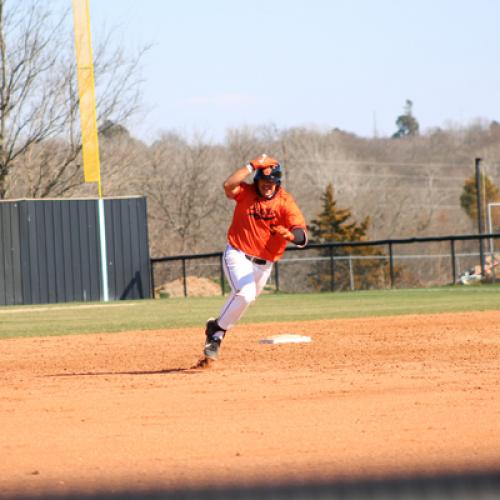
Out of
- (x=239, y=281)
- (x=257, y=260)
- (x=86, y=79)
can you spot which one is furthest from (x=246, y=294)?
(x=86, y=79)

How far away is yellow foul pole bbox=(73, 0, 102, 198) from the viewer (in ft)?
94.9

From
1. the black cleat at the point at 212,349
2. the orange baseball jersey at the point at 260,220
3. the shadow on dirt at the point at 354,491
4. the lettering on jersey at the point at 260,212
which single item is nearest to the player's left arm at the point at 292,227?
the orange baseball jersey at the point at 260,220

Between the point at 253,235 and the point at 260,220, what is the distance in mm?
152

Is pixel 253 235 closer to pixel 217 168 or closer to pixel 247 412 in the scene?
pixel 247 412

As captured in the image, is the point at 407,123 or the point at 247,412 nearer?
the point at 247,412

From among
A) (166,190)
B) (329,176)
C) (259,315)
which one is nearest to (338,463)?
(259,315)

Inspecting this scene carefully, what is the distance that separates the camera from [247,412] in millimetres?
7383

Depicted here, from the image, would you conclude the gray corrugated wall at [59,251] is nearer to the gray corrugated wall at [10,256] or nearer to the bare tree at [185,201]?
the gray corrugated wall at [10,256]

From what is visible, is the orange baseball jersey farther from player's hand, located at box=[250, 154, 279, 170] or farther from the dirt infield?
the dirt infield

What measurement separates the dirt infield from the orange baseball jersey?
1.12 meters

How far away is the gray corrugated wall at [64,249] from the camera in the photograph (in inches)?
1127

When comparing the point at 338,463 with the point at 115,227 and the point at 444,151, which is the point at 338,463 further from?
the point at 444,151

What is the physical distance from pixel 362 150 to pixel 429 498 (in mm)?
129894

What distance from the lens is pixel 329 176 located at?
292ft
